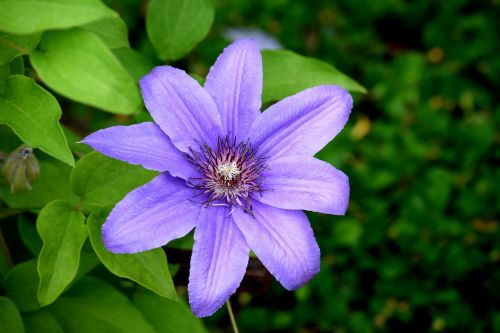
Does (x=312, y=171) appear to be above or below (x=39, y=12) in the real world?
below

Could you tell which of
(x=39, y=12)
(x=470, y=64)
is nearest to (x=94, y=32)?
(x=39, y=12)

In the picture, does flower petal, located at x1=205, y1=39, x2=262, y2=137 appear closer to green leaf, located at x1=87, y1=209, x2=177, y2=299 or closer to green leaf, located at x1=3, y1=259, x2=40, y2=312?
green leaf, located at x1=87, y1=209, x2=177, y2=299

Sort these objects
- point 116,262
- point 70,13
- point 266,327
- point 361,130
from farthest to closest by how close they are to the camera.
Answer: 1. point 361,130
2. point 266,327
3. point 116,262
4. point 70,13

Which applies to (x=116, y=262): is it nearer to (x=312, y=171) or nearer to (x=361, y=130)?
(x=312, y=171)

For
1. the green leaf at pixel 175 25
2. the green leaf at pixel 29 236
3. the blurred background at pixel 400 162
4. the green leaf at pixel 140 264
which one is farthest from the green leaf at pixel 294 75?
the blurred background at pixel 400 162

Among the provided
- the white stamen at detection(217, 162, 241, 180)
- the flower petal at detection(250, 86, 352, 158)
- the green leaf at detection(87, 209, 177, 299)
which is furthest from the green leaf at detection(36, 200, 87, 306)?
the flower petal at detection(250, 86, 352, 158)

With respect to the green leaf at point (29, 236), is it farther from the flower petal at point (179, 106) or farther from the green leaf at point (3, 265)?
the flower petal at point (179, 106)

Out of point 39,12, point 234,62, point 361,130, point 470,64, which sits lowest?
point 361,130
